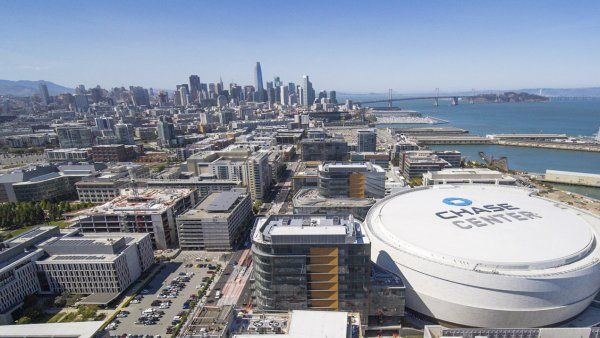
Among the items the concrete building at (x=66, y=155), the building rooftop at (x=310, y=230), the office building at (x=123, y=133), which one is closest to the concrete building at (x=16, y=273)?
the building rooftop at (x=310, y=230)

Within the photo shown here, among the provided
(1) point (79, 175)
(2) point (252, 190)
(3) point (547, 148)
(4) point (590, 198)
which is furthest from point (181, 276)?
(3) point (547, 148)

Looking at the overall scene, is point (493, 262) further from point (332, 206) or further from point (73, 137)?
point (73, 137)

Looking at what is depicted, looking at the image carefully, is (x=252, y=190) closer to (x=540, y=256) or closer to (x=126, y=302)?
(x=126, y=302)

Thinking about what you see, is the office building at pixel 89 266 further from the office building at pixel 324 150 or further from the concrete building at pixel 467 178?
the concrete building at pixel 467 178

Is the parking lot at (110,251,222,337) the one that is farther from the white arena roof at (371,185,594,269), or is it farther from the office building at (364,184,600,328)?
the white arena roof at (371,185,594,269)

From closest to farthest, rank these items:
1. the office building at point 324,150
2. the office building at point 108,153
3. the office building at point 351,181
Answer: the office building at point 351,181, the office building at point 324,150, the office building at point 108,153
